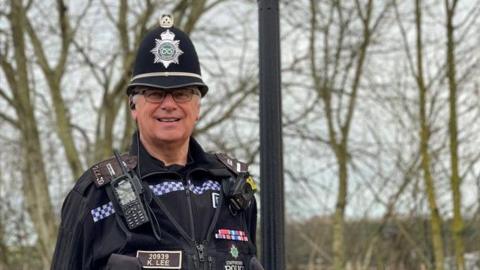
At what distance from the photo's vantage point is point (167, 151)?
2711mm

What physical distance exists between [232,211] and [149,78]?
20.3 inches

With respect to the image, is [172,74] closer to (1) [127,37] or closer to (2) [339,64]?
(2) [339,64]

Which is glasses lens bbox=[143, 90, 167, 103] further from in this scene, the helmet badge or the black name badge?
the black name badge

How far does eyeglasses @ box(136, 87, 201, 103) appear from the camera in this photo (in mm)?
2670

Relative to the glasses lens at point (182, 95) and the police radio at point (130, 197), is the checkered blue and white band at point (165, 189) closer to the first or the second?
the police radio at point (130, 197)

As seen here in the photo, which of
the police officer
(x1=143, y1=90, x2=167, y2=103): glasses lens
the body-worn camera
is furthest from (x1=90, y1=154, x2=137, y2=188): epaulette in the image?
the body-worn camera

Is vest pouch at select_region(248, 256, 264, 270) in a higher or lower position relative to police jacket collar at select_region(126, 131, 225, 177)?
lower

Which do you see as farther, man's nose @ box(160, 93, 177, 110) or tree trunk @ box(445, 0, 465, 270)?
tree trunk @ box(445, 0, 465, 270)

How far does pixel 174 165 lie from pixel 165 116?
0.18 metres

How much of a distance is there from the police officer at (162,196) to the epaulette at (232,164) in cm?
3

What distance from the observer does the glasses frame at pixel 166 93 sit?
2668 mm

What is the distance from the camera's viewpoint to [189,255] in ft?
8.41

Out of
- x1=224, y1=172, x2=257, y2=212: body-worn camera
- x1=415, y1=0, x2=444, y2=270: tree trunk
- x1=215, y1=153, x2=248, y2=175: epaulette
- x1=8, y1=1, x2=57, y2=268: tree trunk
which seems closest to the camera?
x1=224, y1=172, x2=257, y2=212: body-worn camera

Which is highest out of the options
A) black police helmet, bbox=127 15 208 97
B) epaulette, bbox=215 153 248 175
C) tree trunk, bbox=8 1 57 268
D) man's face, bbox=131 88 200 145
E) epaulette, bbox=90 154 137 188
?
tree trunk, bbox=8 1 57 268
